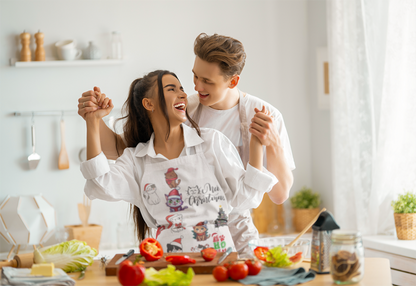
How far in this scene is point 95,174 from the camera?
1.48 metres

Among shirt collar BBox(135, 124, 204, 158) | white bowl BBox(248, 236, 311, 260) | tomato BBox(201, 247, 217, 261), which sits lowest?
tomato BBox(201, 247, 217, 261)

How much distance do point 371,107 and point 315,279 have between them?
199 cm

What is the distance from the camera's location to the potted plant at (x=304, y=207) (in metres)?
3.49

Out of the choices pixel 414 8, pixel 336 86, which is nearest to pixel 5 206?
pixel 336 86

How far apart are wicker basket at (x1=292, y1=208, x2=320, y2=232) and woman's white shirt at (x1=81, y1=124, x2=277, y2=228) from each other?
2.01 metres

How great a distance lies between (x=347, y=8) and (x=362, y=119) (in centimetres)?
78

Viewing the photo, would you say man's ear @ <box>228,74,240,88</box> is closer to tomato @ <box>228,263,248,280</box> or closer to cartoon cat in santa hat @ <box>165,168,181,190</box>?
cartoon cat in santa hat @ <box>165,168,181,190</box>

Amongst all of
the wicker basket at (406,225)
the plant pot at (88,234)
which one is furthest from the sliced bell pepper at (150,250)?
the plant pot at (88,234)

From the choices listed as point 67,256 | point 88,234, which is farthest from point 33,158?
point 67,256

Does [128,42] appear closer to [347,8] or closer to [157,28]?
[157,28]

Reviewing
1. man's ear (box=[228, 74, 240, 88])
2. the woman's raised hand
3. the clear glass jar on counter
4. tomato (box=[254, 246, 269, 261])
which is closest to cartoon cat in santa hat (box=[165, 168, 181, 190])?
the woman's raised hand

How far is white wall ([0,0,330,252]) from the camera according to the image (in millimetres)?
3258

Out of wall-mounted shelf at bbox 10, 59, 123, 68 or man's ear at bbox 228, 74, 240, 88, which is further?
wall-mounted shelf at bbox 10, 59, 123, 68

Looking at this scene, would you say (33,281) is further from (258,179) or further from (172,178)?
(258,179)
